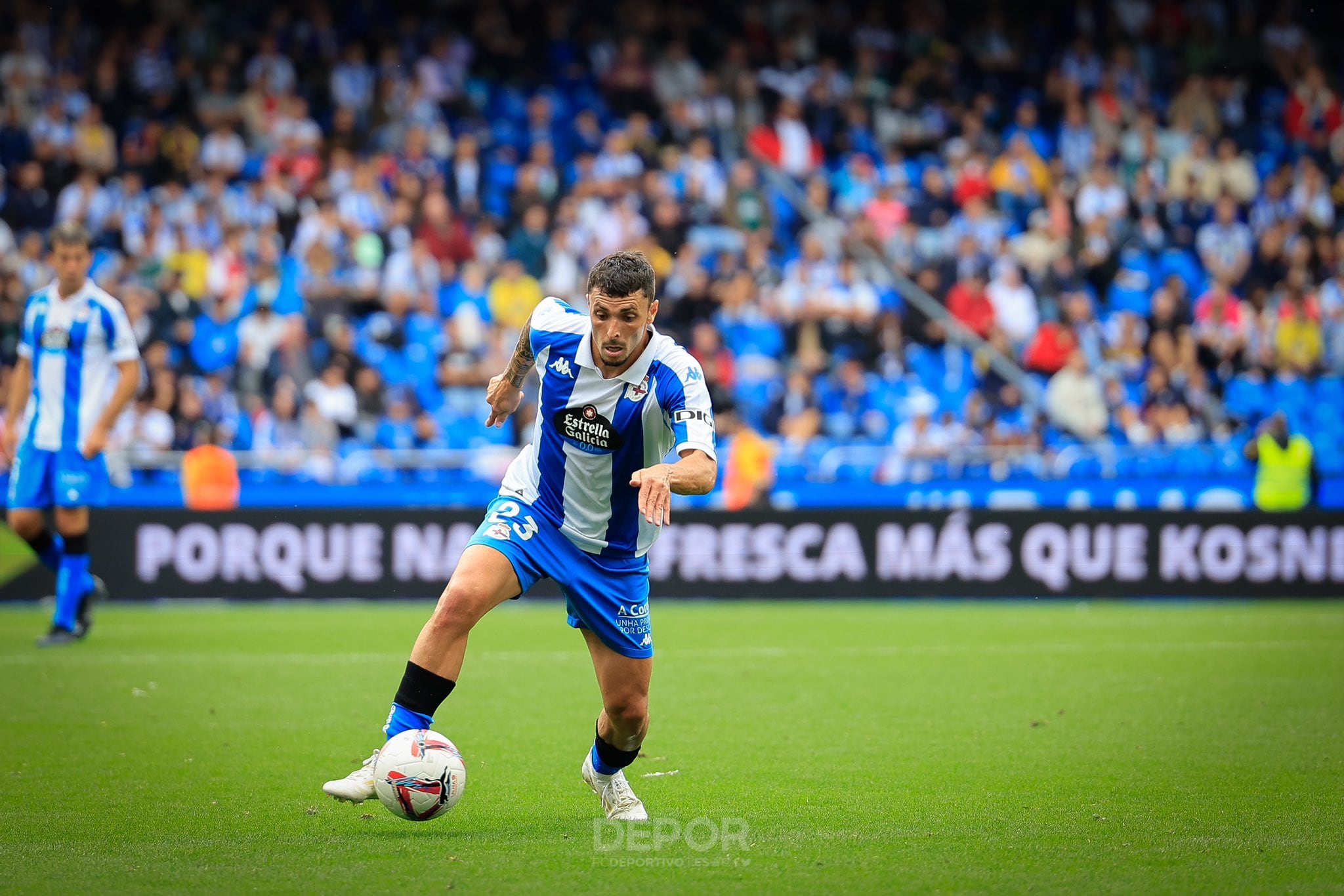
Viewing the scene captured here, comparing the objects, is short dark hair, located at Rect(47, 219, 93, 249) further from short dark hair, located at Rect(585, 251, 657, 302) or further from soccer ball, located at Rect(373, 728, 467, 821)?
soccer ball, located at Rect(373, 728, 467, 821)

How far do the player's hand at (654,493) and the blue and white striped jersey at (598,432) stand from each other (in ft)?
1.81

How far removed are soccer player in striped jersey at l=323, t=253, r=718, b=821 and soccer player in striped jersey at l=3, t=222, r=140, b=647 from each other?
17.5ft

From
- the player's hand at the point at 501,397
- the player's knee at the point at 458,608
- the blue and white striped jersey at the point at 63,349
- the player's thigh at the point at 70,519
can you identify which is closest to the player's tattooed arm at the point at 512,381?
the player's hand at the point at 501,397

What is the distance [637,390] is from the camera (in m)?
5.63

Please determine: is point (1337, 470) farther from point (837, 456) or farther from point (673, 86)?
point (673, 86)

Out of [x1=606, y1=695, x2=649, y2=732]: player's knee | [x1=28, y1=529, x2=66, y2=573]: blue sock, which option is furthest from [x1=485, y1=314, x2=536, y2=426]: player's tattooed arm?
[x1=28, y1=529, x2=66, y2=573]: blue sock

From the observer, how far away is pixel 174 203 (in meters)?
18.9

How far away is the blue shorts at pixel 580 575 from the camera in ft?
18.4

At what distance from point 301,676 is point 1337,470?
13.2 m

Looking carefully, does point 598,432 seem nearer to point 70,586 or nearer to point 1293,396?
point 70,586

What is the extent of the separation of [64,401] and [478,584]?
6027 mm

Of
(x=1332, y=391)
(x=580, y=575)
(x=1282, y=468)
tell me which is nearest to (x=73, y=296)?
(x=580, y=575)

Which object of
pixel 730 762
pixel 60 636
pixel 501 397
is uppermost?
pixel 501 397

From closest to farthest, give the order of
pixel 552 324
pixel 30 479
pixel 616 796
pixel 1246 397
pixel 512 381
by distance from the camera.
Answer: pixel 616 796, pixel 552 324, pixel 512 381, pixel 30 479, pixel 1246 397
